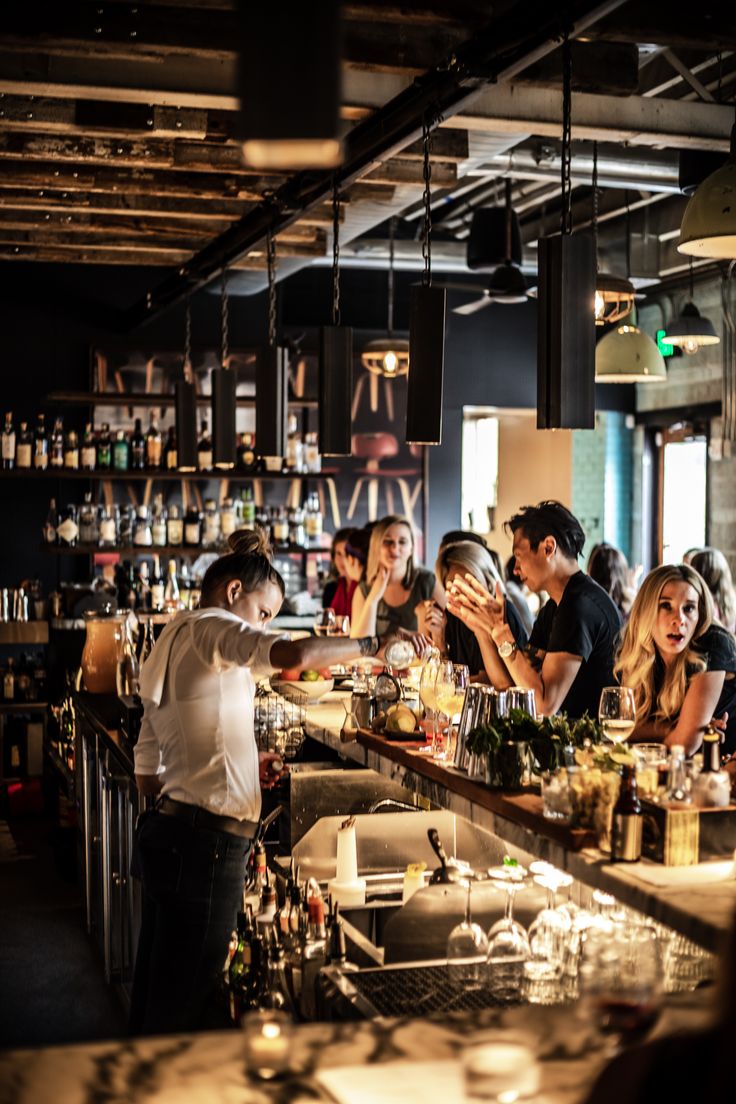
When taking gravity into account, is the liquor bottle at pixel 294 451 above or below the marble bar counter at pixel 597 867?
above

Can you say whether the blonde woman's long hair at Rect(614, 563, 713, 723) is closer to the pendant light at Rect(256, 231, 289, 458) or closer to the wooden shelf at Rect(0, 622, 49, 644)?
the pendant light at Rect(256, 231, 289, 458)

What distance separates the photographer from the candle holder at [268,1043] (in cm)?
165

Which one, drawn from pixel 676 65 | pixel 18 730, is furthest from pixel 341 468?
pixel 676 65

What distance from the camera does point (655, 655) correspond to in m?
4.38

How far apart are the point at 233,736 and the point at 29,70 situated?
2.32m

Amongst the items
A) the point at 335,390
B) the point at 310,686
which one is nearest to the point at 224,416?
the point at 335,390

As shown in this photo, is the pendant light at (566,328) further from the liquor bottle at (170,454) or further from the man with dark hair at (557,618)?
the liquor bottle at (170,454)

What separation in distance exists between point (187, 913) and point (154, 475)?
5620mm

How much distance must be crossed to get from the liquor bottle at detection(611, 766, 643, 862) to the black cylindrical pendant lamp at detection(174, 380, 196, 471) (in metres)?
5.01

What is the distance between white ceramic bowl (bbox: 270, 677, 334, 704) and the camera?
5.00 metres

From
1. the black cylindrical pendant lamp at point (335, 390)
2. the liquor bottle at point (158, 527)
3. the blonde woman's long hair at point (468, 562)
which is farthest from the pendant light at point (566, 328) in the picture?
the liquor bottle at point (158, 527)

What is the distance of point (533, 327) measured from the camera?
34.7 feet

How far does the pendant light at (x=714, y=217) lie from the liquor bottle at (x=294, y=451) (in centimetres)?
575

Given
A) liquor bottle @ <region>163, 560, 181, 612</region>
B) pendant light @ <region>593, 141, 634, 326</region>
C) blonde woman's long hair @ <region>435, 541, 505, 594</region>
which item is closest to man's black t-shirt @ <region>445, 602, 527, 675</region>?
blonde woman's long hair @ <region>435, 541, 505, 594</region>
